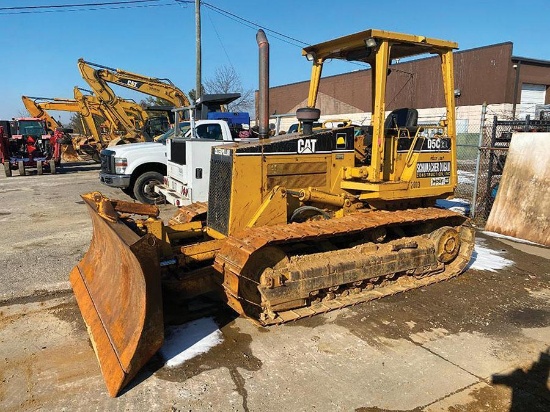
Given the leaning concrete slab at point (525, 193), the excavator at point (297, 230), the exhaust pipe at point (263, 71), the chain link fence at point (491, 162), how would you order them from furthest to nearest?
1. the chain link fence at point (491, 162)
2. the leaning concrete slab at point (525, 193)
3. the exhaust pipe at point (263, 71)
4. the excavator at point (297, 230)

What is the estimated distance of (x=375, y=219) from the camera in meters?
5.21

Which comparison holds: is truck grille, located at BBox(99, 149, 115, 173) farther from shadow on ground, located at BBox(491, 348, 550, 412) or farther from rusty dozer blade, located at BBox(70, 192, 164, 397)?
shadow on ground, located at BBox(491, 348, 550, 412)

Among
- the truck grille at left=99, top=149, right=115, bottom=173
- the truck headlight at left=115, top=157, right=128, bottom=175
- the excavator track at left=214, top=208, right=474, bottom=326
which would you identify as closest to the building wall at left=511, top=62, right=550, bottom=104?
the truck headlight at left=115, top=157, right=128, bottom=175

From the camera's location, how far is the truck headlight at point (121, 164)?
1073cm

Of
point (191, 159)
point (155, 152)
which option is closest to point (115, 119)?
point (155, 152)

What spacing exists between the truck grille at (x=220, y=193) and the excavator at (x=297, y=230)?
0.07 feet

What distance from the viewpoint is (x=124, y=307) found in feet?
12.5

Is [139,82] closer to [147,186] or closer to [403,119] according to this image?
[147,186]

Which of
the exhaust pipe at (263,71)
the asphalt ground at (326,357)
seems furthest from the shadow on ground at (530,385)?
the exhaust pipe at (263,71)

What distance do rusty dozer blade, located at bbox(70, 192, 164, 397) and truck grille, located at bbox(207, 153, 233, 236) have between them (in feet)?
4.01

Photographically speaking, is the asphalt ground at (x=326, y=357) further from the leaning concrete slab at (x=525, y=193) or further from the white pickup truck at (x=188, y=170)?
the white pickup truck at (x=188, y=170)

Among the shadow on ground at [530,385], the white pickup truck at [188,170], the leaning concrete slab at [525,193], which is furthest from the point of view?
the white pickup truck at [188,170]

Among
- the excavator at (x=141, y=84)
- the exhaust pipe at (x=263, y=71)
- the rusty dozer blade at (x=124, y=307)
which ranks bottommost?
the rusty dozer blade at (x=124, y=307)

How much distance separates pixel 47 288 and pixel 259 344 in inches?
123
